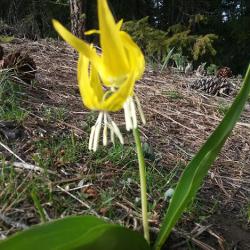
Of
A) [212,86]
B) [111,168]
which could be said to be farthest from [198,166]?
[212,86]

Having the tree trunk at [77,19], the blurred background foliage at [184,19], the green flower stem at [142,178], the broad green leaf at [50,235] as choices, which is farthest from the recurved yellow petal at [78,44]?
the blurred background foliage at [184,19]

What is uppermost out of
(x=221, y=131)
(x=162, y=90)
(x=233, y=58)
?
(x=221, y=131)

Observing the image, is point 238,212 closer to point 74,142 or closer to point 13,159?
point 74,142

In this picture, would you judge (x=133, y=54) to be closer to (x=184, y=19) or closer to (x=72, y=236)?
(x=72, y=236)

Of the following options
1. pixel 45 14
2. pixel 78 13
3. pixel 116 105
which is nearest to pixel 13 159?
pixel 116 105

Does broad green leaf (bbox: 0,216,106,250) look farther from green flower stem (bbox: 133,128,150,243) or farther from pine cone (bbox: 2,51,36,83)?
pine cone (bbox: 2,51,36,83)

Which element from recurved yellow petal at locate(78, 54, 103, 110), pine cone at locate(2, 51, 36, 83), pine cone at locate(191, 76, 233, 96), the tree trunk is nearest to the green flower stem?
recurved yellow petal at locate(78, 54, 103, 110)

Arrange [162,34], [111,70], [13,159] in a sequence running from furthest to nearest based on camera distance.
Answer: [162,34] → [13,159] → [111,70]
